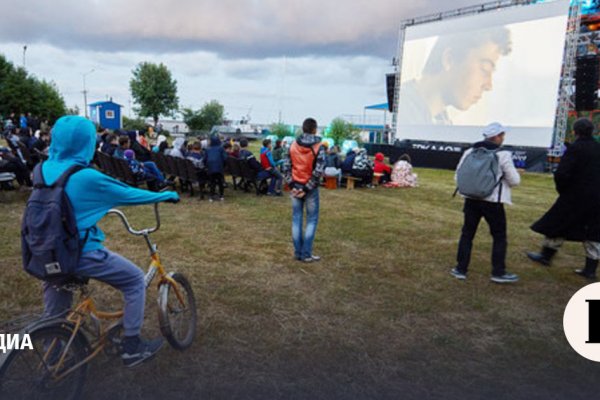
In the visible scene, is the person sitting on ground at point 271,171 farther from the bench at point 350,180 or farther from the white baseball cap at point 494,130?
the white baseball cap at point 494,130

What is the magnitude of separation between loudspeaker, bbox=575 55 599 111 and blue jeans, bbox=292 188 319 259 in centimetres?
1778

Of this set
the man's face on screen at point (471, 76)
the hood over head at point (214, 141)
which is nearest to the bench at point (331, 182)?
the hood over head at point (214, 141)

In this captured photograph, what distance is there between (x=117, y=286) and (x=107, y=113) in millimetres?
38965

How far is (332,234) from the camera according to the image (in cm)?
686

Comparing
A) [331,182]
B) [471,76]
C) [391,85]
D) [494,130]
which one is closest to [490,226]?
[494,130]

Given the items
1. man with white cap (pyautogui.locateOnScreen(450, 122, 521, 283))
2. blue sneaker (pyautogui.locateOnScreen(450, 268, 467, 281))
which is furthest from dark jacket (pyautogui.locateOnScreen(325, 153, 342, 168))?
man with white cap (pyautogui.locateOnScreen(450, 122, 521, 283))

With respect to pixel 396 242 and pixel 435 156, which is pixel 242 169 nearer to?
pixel 396 242

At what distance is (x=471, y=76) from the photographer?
20688 mm

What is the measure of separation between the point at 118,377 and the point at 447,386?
6.91 ft

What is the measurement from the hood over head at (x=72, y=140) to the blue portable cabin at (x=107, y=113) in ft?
123

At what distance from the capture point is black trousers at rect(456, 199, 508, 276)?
448cm

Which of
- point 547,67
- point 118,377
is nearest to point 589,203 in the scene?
point 118,377

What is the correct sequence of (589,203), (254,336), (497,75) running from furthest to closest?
(497,75)
(589,203)
(254,336)

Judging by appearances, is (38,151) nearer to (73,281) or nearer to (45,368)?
(73,281)
